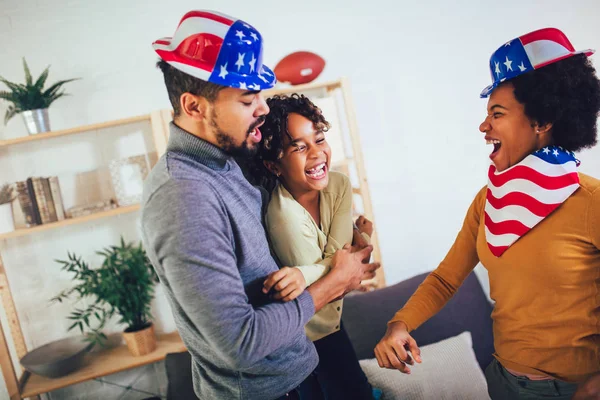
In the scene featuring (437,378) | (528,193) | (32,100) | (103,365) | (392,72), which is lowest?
(437,378)

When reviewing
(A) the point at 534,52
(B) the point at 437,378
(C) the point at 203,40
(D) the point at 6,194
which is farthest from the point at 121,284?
(A) the point at 534,52

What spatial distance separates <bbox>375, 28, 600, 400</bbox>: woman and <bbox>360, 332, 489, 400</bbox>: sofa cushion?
2.12ft

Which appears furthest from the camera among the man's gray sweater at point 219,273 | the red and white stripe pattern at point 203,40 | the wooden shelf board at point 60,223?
the wooden shelf board at point 60,223

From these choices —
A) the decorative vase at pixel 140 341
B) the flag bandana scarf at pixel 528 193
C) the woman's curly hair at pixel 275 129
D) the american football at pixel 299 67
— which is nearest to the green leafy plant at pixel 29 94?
the american football at pixel 299 67

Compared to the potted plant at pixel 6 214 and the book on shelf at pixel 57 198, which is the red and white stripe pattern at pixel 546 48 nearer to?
the book on shelf at pixel 57 198

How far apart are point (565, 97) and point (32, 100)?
2.27 meters

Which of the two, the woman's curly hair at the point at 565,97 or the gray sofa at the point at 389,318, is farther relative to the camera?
the gray sofa at the point at 389,318

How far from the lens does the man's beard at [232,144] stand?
1.04 m

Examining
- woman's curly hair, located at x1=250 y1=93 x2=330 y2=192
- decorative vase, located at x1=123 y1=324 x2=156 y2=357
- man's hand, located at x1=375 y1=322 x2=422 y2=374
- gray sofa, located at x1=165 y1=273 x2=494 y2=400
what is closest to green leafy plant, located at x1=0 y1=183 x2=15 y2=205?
decorative vase, located at x1=123 y1=324 x2=156 y2=357

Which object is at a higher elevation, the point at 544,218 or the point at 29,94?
the point at 29,94

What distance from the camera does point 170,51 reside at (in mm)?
1017

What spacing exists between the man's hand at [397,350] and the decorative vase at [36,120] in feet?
6.41

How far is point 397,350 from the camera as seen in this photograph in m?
1.21

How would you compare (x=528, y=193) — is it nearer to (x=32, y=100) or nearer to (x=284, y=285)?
(x=284, y=285)
